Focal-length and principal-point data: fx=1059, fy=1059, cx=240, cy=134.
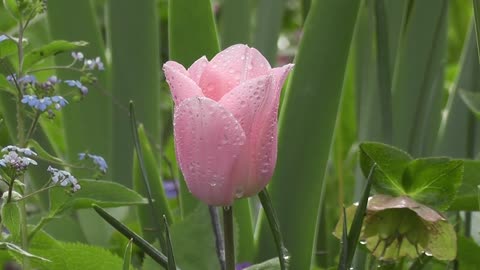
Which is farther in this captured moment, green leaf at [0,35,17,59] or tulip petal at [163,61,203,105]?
green leaf at [0,35,17,59]

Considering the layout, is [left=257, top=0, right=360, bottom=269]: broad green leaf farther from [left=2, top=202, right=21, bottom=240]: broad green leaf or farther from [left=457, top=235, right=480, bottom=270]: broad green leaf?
[left=2, top=202, right=21, bottom=240]: broad green leaf

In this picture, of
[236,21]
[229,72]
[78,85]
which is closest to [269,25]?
[236,21]

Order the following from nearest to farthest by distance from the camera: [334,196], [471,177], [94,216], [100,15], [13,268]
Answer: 1. [471,177]
2. [94,216]
3. [334,196]
4. [13,268]
5. [100,15]

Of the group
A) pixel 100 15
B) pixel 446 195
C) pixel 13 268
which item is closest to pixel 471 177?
pixel 446 195

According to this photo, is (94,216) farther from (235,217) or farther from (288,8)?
(288,8)

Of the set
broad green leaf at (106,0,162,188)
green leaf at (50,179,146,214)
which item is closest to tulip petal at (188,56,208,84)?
green leaf at (50,179,146,214)

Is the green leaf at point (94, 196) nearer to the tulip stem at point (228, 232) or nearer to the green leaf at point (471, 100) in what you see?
the tulip stem at point (228, 232)

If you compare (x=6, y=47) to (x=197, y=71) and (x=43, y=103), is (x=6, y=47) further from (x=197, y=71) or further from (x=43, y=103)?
(x=197, y=71)
